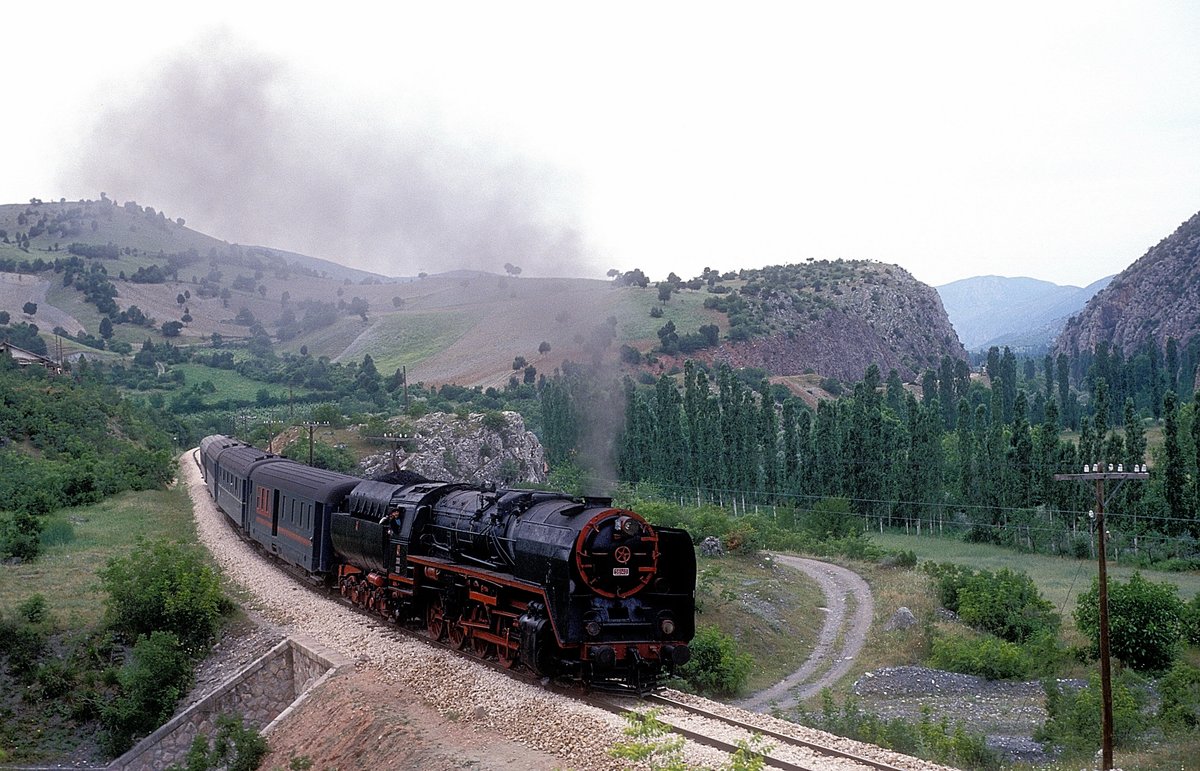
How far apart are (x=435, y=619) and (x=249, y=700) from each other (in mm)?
6397

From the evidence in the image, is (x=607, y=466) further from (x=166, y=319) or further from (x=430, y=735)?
(x=166, y=319)

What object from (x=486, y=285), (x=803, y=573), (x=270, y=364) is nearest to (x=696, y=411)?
(x=486, y=285)

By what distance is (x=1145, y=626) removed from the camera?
31547 mm

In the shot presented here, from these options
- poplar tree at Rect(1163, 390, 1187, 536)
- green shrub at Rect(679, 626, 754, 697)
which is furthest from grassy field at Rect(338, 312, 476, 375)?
green shrub at Rect(679, 626, 754, 697)

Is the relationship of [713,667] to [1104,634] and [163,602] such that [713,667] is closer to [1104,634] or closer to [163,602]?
[1104,634]

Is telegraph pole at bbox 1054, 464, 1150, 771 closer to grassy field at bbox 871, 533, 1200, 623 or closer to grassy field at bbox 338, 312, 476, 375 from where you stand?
grassy field at bbox 871, 533, 1200, 623

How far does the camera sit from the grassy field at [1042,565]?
1800 inches

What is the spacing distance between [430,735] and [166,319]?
183901 mm

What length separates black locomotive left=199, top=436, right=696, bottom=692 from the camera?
17125 millimetres

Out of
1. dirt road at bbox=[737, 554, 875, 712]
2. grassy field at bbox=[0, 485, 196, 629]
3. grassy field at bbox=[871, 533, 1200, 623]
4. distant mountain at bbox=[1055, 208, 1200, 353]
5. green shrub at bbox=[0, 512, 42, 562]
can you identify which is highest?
distant mountain at bbox=[1055, 208, 1200, 353]

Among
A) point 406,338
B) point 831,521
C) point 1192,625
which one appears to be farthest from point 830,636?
point 406,338

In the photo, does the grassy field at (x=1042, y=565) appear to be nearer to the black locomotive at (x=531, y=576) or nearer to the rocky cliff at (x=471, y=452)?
the black locomotive at (x=531, y=576)

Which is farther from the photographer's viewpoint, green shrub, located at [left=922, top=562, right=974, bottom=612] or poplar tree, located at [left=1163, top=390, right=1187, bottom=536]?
poplar tree, located at [left=1163, top=390, right=1187, bottom=536]

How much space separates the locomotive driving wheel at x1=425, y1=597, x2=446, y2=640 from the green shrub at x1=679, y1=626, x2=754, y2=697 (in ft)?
29.0
